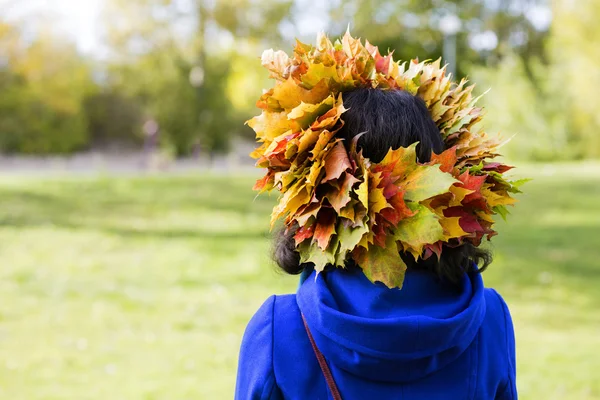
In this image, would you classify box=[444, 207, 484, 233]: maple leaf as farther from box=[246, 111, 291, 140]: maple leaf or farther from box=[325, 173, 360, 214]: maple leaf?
box=[246, 111, 291, 140]: maple leaf

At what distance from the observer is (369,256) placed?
1.45 m

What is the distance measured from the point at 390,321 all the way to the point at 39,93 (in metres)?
26.9

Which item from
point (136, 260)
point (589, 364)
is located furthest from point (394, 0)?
point (589, 364)

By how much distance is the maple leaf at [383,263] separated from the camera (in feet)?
4.58

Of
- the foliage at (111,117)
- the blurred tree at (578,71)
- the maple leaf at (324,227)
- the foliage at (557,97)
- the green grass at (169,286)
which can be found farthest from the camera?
the foliage at (111,117)

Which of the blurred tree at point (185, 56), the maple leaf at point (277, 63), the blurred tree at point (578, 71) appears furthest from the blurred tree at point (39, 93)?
the maple leaf at point (277, 63)

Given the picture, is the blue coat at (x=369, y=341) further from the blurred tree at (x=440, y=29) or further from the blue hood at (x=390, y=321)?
the blurred tree at (x=440, y=29)

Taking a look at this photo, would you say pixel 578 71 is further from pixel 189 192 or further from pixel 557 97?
pixel 189 192

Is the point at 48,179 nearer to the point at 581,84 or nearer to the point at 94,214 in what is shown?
the point at 94,214

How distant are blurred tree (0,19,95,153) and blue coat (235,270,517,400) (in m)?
25.4

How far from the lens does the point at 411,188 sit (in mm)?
1488

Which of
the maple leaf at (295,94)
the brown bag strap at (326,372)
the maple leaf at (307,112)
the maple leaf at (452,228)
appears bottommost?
the brown bag strap at (326,372)

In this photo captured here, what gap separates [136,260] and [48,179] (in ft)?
20.1

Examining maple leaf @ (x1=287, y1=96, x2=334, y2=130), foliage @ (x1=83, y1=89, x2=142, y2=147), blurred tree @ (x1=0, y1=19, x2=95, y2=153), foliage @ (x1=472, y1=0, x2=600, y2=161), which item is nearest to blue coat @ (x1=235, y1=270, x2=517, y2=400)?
maple leaf @ (x1=287, y1=96, x2=334, y2=130)
